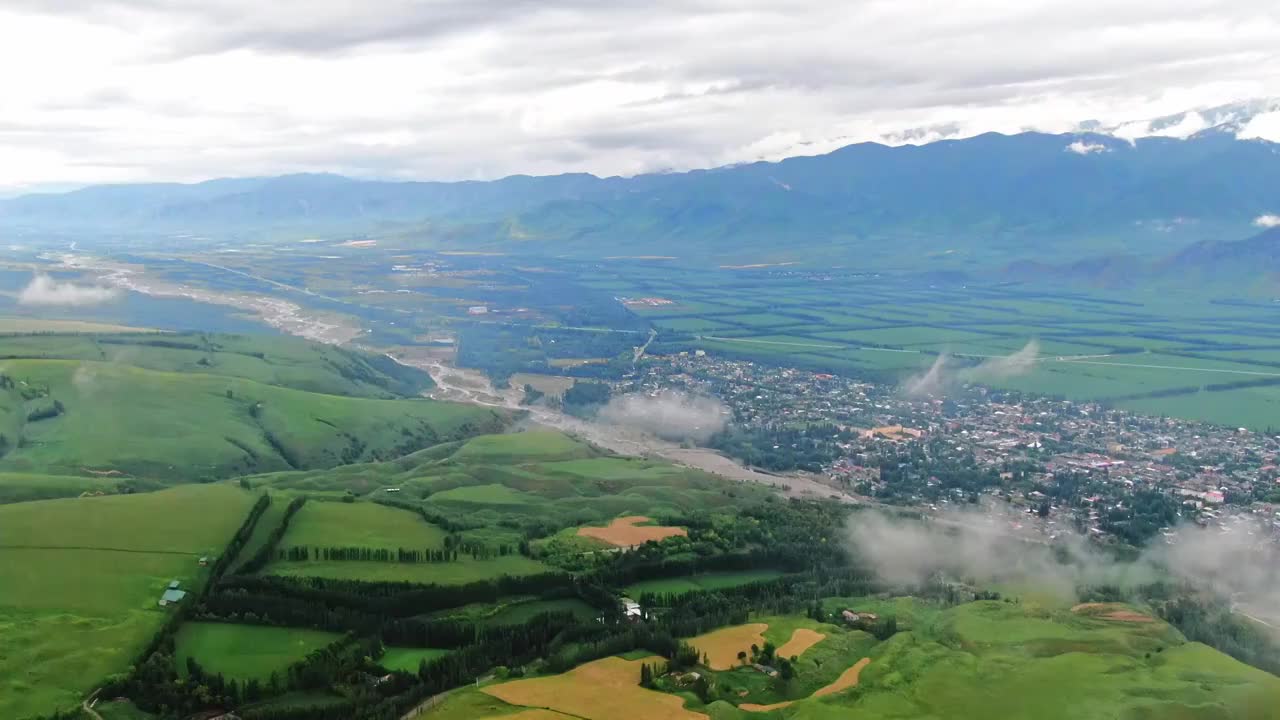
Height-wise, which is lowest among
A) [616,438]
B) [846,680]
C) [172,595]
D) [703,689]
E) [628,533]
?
[616,438]

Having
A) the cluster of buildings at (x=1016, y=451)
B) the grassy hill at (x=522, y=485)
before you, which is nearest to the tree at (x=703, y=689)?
the grassy hill at (x=522, y=485)

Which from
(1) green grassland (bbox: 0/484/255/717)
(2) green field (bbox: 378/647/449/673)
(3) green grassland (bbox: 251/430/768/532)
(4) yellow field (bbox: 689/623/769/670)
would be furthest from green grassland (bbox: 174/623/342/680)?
(3) green grassland (bbox: 251/430/768/532)

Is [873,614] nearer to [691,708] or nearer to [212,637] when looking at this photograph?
[691,708]

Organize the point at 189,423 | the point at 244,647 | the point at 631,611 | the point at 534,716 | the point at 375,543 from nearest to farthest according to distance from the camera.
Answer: the point at 534,716
the point at 244,647
the point at 631,611
the point at 375,543
the point at 189,423

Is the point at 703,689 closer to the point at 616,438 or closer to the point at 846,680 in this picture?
the point at 846,680

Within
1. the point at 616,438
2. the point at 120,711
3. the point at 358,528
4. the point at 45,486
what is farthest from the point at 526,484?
the point at 120,711

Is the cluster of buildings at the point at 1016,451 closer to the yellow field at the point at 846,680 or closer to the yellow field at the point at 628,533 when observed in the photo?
the yellow field at the point at 628,533

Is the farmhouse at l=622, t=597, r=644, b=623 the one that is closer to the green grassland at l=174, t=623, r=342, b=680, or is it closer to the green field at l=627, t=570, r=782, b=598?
the green field at l=627, t=570, r=782, b=598
